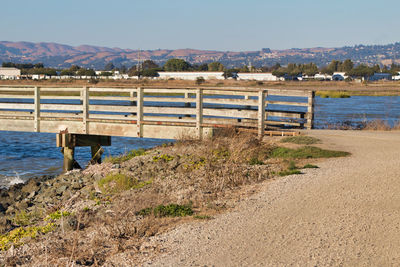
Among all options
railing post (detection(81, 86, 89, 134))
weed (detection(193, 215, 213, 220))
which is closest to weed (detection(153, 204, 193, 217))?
weed (detection(193, 215, 213, 220))

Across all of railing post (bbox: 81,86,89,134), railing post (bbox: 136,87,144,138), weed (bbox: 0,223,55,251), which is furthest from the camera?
railing post (bbox: 81,86,89,134)

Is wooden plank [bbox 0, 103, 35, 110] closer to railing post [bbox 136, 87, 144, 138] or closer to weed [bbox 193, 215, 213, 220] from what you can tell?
railing post [bbox 136, 87, 144, 138]

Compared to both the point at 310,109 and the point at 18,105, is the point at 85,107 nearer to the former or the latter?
the point at 18,105

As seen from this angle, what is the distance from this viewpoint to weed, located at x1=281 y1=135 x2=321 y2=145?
603 inches

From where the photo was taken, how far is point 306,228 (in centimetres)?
786

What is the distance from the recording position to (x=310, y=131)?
17703 millimetres

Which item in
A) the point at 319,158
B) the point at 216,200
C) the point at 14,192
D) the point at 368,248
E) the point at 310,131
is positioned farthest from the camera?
the point at 310,131

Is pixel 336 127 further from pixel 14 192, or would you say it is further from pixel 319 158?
pixel 14 192

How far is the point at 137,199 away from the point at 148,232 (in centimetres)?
217

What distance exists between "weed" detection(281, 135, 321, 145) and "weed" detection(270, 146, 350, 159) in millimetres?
760

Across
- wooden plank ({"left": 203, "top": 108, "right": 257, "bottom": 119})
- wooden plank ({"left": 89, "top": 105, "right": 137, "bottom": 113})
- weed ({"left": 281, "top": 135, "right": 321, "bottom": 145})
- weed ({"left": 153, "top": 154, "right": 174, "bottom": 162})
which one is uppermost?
wooden plank ({"left": 203, "top": 108, "right": 257, "bottom": 119})

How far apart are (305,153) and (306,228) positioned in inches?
245

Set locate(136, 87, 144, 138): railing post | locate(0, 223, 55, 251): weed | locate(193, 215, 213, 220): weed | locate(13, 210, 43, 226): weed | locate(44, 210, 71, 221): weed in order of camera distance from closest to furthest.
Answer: locate(193, 215, 213, 220): weed, locate(0, 223, 55, 251): weed, locate(44, 210, 71, 221): weed, locate(13, 210, 43, 226): weed, locate(136, 87, 144, 138): railing post

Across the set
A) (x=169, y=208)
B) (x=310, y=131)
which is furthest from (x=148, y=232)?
(x=310, y=131)
